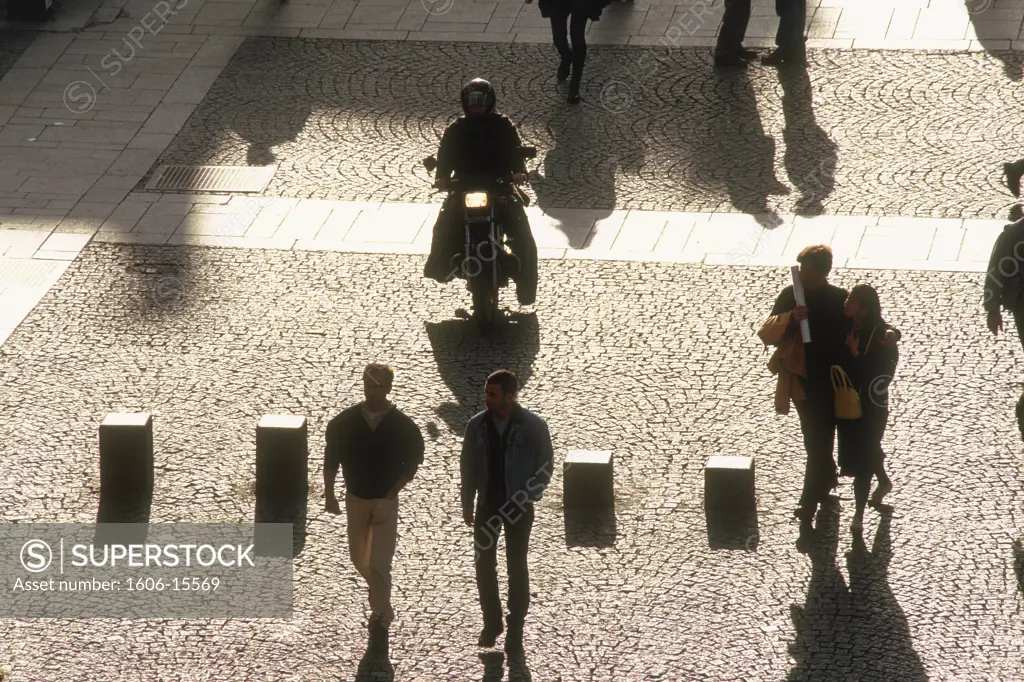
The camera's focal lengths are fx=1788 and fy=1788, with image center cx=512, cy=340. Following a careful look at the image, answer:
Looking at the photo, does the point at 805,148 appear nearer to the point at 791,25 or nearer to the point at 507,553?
the point at 791,25

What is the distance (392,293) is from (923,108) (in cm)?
571

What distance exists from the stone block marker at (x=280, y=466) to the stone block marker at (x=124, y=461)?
65 cm

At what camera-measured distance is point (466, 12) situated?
1861 centimetres

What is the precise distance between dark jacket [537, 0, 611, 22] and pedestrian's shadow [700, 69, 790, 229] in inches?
52.1

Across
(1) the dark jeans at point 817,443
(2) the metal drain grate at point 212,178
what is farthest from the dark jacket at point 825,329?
(2) the metal drain grate at point 212,178

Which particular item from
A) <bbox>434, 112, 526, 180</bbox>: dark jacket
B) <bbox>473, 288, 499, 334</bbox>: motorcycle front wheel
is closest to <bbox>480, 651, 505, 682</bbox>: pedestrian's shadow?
<bbox>473, 288, 499, 334</bbox>: motorcycle front wheel

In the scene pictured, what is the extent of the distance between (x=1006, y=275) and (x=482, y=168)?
3847mm

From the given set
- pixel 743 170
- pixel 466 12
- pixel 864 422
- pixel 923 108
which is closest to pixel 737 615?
pixel 864 422

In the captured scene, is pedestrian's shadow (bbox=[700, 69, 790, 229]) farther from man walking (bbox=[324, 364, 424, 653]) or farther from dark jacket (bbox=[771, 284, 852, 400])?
man walking (bbox=[324, 364, 424, 653])

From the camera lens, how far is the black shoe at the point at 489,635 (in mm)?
8539

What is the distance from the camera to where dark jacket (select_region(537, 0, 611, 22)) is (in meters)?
16.3

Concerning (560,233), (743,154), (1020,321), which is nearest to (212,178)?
(560,233)

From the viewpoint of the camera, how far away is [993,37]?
56.5 ft

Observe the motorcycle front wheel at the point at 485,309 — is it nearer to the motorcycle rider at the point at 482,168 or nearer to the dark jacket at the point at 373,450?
the motorcycle rider at the point at 482,168
